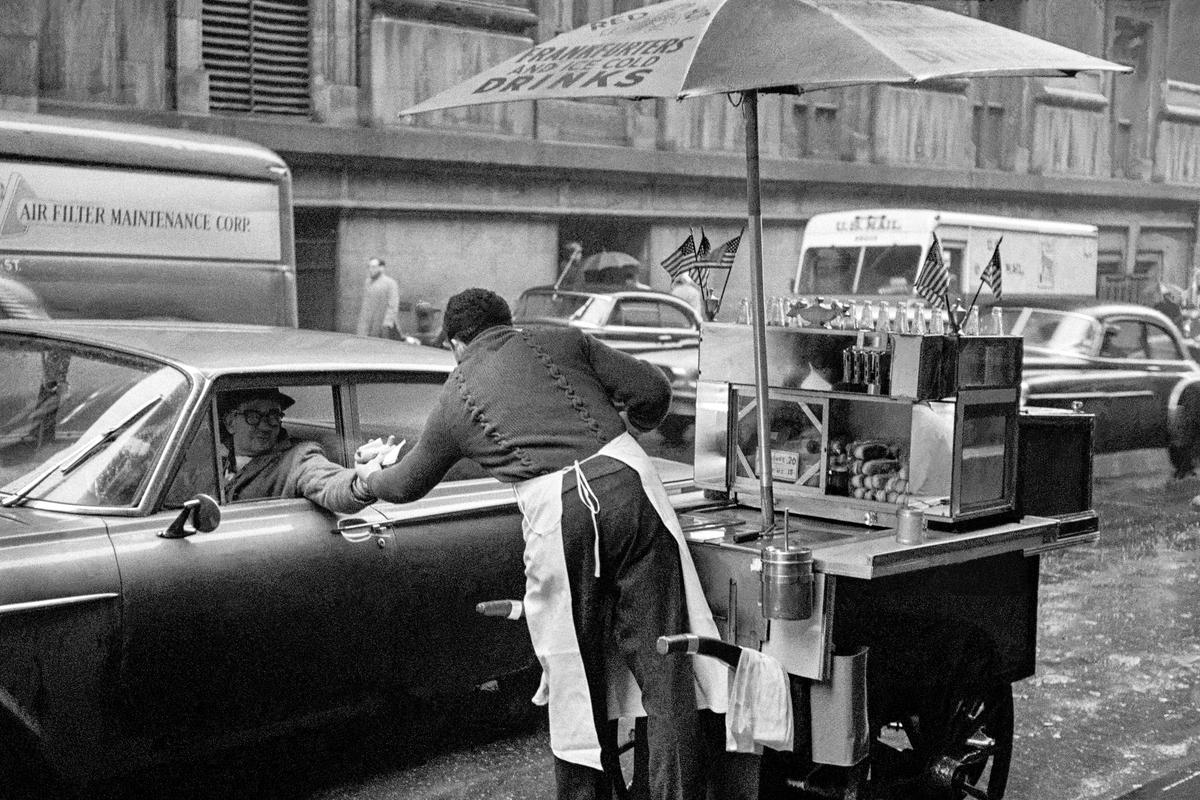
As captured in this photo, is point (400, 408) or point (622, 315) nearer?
point (400, 408)

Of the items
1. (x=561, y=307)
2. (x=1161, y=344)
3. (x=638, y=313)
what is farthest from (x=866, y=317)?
(x=561, y=307)

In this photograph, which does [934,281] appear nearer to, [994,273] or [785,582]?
[994,273]

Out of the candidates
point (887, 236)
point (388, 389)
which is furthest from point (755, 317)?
point (887, 236)

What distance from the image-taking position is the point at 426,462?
156 inches

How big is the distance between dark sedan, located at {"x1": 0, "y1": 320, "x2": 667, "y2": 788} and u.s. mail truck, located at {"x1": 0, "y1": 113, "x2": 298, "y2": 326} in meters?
5.77

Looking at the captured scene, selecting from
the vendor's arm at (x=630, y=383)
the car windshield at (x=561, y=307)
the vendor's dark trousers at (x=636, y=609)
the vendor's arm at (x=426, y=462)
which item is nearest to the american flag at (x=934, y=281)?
the vendor's arm at (x=630, y=383)

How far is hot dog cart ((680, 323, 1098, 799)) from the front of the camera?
3.81 meters

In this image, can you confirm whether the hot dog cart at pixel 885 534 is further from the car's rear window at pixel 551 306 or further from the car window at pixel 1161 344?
the car's rear window at pixel 551 306

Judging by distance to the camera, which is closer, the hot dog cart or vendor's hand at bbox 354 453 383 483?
the hot dog cart

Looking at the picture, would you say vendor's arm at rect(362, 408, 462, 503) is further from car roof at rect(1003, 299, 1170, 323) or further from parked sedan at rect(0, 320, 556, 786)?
car roof at rect(1003, 299, 1170, 323)

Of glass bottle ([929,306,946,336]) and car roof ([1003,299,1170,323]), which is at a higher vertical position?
glass bottle ([929,306,946,336])

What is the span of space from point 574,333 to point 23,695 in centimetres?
180

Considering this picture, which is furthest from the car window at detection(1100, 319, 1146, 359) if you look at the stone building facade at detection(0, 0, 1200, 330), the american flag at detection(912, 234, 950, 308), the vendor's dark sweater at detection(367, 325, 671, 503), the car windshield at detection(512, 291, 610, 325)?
the vendor's dark sweater at detection(367, 325, 671, 503)

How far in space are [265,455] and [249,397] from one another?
21cm
